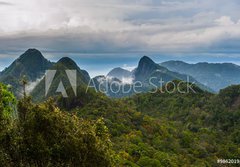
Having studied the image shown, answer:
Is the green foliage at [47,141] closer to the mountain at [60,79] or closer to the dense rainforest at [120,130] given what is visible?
the dense rainforest at [120,130]

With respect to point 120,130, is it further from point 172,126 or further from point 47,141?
point 47,141

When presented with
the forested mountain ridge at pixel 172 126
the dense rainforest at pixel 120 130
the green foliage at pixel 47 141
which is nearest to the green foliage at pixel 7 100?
the dense rainforest at pixel 120 130

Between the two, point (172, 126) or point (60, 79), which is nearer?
point (172, 126)

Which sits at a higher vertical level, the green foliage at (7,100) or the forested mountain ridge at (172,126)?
the green foliage at (7,100)

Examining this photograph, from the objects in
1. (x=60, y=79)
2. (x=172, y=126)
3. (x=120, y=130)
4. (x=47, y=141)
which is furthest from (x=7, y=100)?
(x=60, y=79)

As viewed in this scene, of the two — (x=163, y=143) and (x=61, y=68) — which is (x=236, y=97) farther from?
(x=61, y=68)

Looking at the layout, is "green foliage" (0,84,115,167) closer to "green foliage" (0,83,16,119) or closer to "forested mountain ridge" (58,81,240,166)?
"green foliage" (0,83,16,119)

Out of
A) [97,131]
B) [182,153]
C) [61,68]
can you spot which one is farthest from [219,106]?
[97,131]

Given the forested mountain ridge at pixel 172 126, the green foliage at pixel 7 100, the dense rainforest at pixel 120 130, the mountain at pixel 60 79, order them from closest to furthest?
the dense rainforest at pixel 120 130, the green foliage at pixel 7 100, the forested mountain ridge at pixel 172 126, the mountain at pixel 60 79

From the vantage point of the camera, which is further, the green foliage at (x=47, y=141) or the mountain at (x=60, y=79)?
the mountain at (x=60, y=79)
